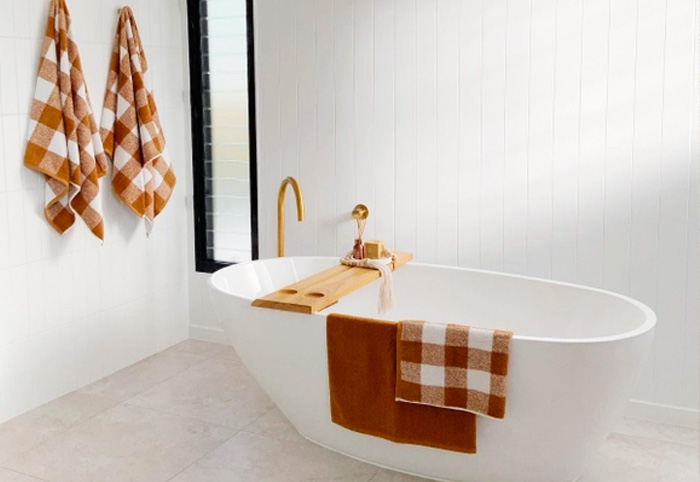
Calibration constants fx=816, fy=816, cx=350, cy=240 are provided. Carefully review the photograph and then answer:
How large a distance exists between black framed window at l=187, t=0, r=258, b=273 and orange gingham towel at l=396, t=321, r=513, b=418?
1.86 m

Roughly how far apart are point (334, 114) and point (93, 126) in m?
1.12

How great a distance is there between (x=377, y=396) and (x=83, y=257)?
1.79 metres

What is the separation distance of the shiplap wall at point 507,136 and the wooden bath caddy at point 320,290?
48 cm

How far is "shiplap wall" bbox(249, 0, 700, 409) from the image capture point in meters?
3.31

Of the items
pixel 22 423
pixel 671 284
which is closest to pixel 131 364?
pixel 22 423

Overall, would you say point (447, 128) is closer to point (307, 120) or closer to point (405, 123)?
point (405, 123)

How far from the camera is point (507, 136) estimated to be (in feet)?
11.8

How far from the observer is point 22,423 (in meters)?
3.46

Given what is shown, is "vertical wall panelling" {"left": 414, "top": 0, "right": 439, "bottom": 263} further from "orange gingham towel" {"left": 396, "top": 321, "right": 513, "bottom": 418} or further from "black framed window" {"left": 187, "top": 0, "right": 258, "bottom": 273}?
"orange gingham towel" {"left": 396, "top": 321, "right": 513, "bottom": 418}

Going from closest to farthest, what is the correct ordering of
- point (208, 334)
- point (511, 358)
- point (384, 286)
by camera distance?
→ point (511, 358), point (384, 286), point (208, 334)

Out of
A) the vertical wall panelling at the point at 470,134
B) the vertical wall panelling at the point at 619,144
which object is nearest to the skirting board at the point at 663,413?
the vertical wall panelling at the point at 619,144

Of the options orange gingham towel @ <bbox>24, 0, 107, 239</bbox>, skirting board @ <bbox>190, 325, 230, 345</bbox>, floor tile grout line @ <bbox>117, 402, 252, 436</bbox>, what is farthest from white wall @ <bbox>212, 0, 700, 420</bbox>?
floor tile grout line @ <bbox>117, 402, 252, 436</bbox>

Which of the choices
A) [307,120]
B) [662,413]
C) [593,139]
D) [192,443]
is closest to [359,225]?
[307,120]

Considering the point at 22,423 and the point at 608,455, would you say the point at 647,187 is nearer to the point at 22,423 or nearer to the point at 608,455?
the point at 608,455
